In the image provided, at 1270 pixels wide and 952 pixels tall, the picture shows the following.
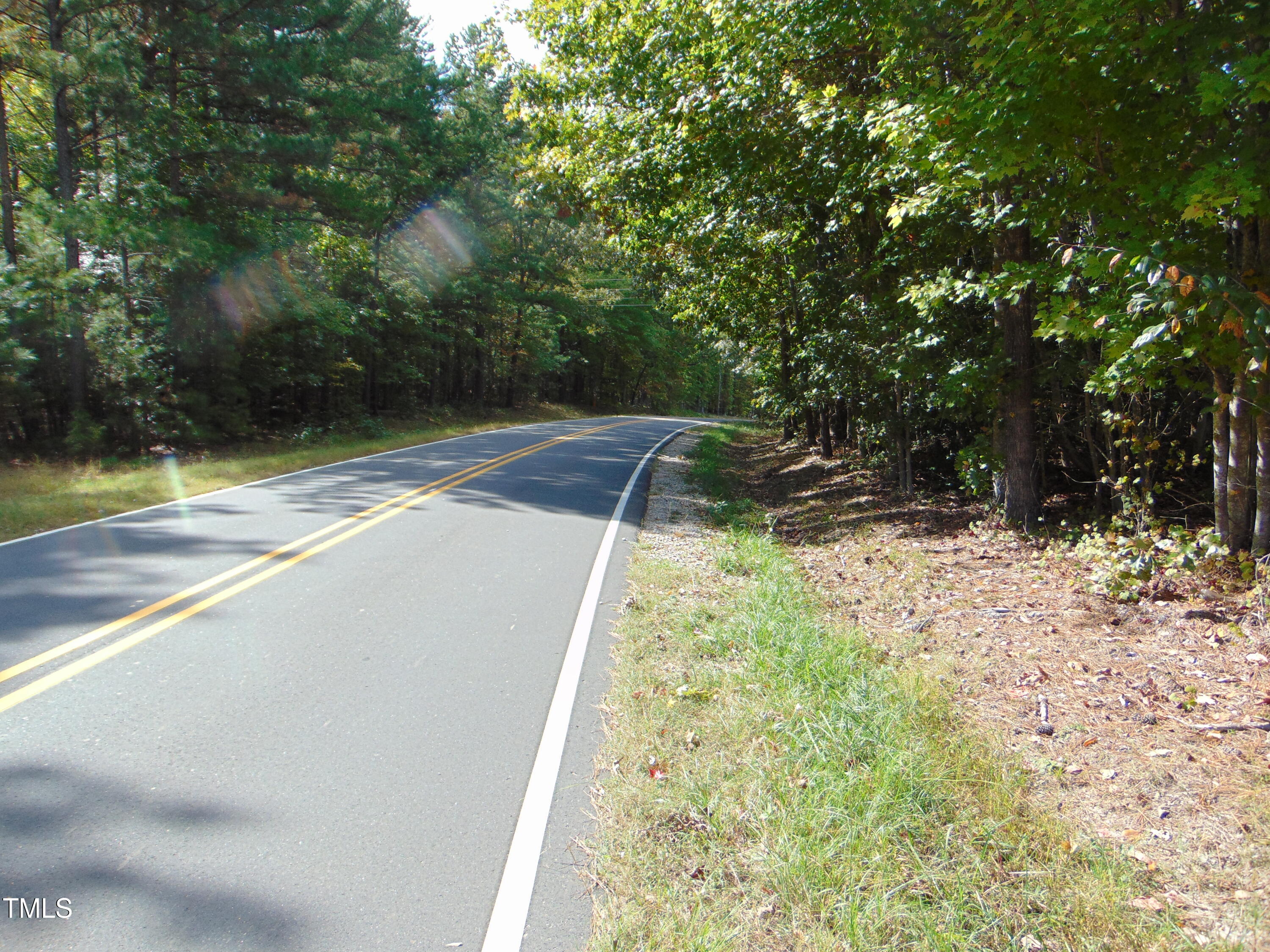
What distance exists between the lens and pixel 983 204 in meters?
7.57

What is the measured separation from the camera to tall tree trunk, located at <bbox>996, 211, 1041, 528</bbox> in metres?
8.17

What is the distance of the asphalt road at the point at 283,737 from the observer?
8.64 ft

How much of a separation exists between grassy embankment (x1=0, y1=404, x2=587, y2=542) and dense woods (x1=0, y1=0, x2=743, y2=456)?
4.89ft

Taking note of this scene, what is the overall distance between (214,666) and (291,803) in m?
1.77

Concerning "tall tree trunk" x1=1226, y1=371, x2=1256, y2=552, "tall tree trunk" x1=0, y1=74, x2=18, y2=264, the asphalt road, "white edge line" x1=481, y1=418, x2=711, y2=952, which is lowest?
"white edge line" x1=481, y1=418, x2=711, y2=952

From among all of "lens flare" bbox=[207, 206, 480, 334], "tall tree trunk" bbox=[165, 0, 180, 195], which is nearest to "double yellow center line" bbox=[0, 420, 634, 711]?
"lens flare" bbox=[207, 206, 480, 334]

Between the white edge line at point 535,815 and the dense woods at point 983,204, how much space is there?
422 cm

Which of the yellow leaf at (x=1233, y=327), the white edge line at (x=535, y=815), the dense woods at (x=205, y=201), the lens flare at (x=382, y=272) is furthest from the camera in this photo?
the lens flare at (x=382, y=272)

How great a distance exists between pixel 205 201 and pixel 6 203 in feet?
14.1

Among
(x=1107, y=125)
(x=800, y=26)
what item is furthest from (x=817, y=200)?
(x=1107, y=125)

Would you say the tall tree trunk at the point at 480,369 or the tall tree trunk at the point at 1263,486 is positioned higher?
the tall tree trunk at the point at 480,369

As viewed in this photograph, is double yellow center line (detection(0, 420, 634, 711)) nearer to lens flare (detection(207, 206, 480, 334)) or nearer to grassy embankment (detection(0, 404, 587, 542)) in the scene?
grassy embankment (detection(0, 404, 587, 542))

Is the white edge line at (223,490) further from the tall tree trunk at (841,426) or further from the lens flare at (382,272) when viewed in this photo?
the tall tree trunk at (841,426)

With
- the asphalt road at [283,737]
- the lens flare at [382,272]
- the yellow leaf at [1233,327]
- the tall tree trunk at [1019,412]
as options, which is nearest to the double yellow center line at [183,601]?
the asphalt road at [283,737]
